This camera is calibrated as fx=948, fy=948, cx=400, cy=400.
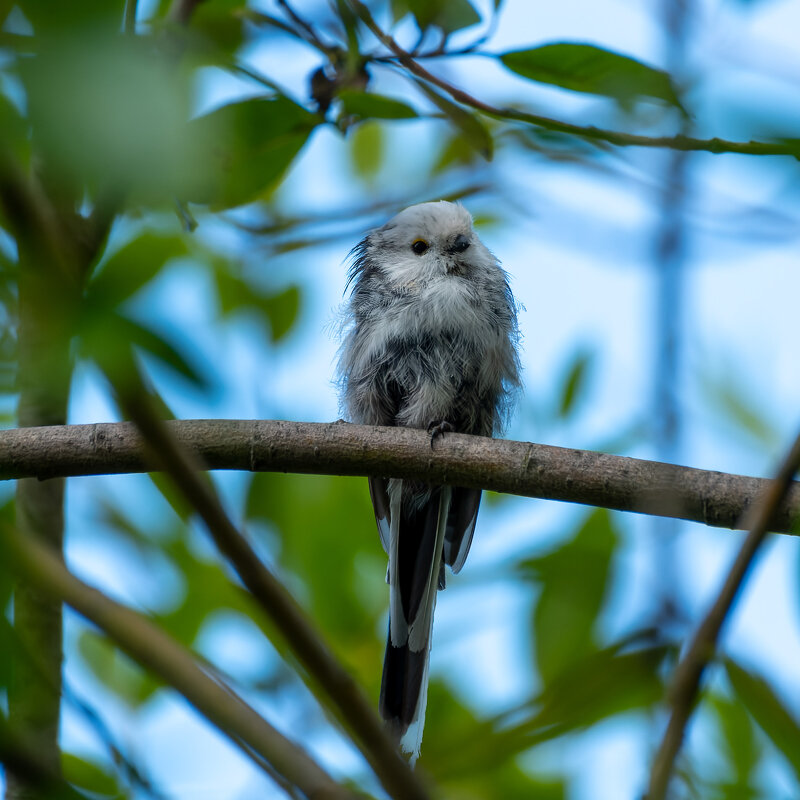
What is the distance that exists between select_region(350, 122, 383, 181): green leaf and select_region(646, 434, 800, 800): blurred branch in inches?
123

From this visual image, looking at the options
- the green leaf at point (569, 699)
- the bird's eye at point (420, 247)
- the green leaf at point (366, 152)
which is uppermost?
the green leaf at point (366, 152)

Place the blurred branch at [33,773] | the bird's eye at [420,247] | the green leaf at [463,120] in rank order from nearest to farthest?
the blurred branch at [33,773]
the green leaf at [463,120]
the bird's eye at [420,247]

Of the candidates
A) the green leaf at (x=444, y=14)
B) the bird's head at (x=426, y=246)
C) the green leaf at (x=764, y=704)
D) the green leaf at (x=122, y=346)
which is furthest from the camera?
the bird's head at (x=426, y=246)

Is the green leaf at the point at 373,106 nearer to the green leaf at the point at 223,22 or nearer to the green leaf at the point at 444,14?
the green leaf at the point at 444,14

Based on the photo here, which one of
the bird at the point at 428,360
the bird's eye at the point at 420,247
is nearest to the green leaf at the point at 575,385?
the bird at the point at 428,360

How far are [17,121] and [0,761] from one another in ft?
1.81

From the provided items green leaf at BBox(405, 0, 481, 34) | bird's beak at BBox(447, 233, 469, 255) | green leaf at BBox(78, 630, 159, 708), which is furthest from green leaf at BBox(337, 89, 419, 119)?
bird's beak at BBox(447, 233, 469, 255)

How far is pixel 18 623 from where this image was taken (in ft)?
6.12

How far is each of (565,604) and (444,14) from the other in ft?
4.48

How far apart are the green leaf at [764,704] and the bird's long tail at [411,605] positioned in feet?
4.11

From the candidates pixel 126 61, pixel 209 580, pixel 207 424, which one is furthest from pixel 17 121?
pixel 209 580

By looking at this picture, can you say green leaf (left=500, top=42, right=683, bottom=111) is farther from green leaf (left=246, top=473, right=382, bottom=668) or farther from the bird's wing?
the bird's wing

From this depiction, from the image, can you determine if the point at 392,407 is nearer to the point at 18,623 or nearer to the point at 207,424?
the point at 207,424

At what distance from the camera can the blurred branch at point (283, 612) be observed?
0.88 meters
